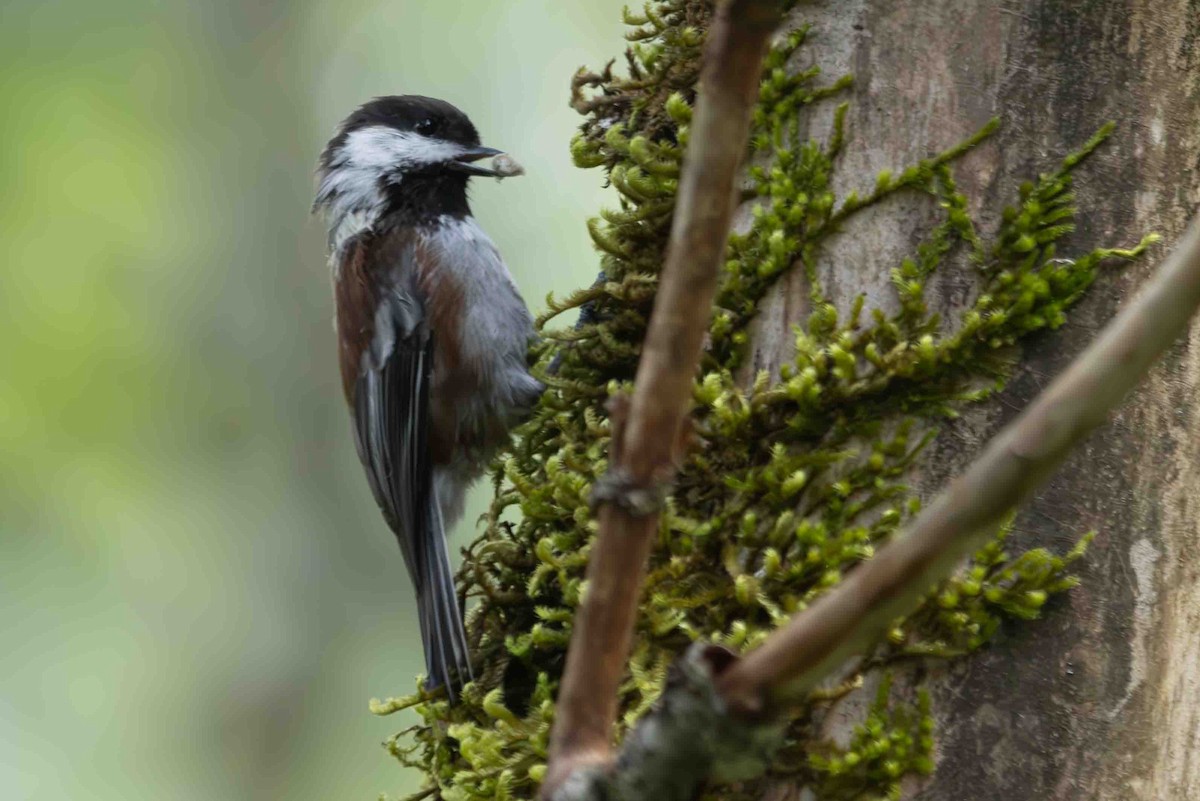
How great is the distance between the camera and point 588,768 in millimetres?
1046

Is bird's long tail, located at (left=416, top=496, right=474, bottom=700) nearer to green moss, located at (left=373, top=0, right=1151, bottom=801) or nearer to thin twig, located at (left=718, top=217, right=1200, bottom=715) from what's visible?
green moss, located at (left=373, top=0, right=1151, bottom=801)

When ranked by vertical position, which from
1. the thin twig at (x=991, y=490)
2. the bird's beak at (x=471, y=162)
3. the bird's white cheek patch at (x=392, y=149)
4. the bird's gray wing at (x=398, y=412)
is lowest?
the thin twig at (x=991, y=490)

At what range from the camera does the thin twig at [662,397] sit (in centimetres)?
92

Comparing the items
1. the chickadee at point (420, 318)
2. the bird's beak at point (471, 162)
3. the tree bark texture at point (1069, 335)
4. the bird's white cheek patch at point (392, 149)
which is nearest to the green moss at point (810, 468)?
the tree bark texture at point (1069, 335)

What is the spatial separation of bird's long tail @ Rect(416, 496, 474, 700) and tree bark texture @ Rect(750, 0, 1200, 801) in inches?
34.3

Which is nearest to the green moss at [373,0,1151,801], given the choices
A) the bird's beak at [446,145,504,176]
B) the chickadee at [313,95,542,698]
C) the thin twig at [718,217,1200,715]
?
the thin twig at [718,217,1200,715]

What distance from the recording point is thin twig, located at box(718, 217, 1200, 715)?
90 centimetres

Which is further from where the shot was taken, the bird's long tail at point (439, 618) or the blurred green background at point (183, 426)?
the blurred green background at point (183, 426)

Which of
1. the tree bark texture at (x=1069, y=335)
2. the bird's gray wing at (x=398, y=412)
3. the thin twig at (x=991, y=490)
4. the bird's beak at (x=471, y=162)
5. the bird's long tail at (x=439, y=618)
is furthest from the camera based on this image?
the bird's beak at (x=471, y=162)

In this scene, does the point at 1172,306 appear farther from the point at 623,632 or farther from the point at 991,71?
the point at 991,71

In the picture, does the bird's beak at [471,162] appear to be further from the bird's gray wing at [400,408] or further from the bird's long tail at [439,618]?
the bird's long tail at [439,618]

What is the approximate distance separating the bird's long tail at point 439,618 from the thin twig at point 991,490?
5.07 feet

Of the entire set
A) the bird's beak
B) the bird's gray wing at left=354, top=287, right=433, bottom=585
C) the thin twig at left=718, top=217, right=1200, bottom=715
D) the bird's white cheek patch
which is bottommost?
the thin twig at left=718, top=217, right=1200, bottom=715

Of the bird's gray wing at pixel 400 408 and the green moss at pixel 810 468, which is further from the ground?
the bird's gray wing at pixel 400 408
